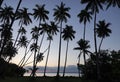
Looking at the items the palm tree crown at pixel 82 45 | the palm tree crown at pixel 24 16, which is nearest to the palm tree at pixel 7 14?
the palm tree crown at pixel 24 16

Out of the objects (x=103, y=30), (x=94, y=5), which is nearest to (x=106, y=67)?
(x=103, y=30)

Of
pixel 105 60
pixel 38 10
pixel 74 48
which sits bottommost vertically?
pixel 105 60

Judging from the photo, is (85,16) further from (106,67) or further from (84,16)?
(106,67)

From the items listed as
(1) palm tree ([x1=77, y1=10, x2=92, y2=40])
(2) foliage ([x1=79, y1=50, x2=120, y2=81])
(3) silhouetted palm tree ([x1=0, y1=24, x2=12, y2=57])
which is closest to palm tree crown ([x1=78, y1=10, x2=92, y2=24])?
(1) palm tree ([x1=77, y1=10, x2=92, y2=40])

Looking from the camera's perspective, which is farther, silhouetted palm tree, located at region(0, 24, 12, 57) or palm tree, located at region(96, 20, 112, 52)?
palm tree, located at region(96, 20, 112, 52)

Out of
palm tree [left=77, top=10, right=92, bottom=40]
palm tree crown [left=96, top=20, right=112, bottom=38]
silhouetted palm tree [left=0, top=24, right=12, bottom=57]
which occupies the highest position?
palm tree [left=77, top=10, right=92, bottom=40]

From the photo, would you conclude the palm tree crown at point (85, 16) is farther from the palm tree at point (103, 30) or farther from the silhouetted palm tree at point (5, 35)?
the silhouetted palm tree at point (5, 35)

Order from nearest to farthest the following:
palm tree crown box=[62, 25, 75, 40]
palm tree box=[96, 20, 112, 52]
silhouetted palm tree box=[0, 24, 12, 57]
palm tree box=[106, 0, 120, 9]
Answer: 1. silhouetted palm tree box=[0, 24, 12, 57]
2. palm tree box=[106, 0, 120, 9]
3. palm tree box=[96, 20, 112, 52]
4. palm tree crown box=[62, 25, 75, 40]

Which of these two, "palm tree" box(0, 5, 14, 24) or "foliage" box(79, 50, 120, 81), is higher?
"palm tree" box(0, 5, 14, 24)

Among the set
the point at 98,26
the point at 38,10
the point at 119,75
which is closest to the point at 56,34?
the point at 38,10

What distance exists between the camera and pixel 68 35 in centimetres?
8431

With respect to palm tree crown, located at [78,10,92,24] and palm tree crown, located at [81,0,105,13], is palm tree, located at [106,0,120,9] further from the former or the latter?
palm tree crown, located at [78,10,92,24]

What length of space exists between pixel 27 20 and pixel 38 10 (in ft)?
25.7

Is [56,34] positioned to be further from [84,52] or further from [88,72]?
[88,72]
